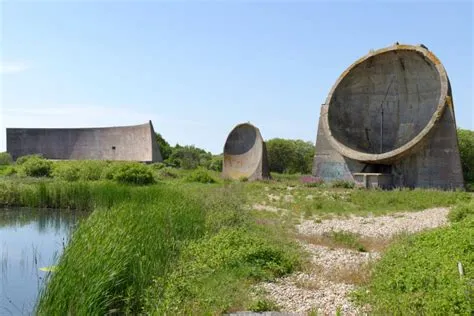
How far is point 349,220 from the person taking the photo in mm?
11977

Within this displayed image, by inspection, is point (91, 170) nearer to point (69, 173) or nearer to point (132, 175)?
point (69, 173)

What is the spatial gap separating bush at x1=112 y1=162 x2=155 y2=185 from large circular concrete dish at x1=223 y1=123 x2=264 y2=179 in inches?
276

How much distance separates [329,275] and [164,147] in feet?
152

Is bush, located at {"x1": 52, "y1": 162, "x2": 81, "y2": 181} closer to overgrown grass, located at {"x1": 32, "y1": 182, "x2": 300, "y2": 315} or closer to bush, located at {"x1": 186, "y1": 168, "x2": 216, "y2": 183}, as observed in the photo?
bush, located at {"x1": 186, "y1": 168, "x2": 216, "y2": 183}

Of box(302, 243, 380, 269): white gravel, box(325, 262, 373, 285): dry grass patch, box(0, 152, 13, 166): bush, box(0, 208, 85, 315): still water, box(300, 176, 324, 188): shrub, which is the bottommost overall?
box(0, 208, 85, 315): still water

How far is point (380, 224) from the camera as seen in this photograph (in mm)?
11203

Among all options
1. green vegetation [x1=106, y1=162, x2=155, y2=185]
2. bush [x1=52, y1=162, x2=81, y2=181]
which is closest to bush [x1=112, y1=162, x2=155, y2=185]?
green vegetation [x1=106, y1=162, x2=155, y2=185]

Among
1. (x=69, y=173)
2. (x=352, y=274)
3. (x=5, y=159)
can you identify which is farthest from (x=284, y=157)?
(x=352, y=274)

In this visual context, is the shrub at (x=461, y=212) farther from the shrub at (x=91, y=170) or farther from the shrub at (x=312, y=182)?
the shrub at (x=91, y=170)

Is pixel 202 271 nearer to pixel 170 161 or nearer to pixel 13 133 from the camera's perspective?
pixel 170 161

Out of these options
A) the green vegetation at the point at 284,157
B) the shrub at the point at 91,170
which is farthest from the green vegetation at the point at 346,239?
the green vegetation at the point at 284,157

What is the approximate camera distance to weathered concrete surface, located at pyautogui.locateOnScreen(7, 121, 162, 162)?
1564 inches

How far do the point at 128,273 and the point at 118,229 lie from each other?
648 mm

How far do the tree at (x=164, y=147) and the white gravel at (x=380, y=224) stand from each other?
38.4m
